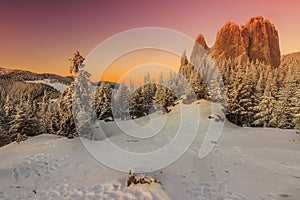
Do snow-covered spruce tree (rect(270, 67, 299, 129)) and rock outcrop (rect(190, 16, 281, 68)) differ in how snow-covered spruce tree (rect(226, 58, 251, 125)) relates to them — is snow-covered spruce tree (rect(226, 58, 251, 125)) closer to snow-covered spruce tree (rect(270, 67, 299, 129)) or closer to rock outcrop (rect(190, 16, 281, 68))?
snow-covered spruce tree (rect(270, 67, 299, 129))

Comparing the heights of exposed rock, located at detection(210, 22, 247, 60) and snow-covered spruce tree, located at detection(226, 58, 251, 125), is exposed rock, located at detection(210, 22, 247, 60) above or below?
above

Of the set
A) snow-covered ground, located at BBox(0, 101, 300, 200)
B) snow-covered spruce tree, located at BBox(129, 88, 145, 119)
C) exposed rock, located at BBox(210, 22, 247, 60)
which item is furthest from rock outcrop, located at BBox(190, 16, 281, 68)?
snow-covered ground, located at BBox(0, 101, 300, 200)

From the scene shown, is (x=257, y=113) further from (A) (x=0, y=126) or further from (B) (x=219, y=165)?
(A) (x=0, y=126)

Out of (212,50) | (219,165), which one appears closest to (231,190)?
(219,165)

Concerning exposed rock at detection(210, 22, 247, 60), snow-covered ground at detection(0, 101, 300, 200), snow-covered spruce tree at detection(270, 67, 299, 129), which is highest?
exposed rock at detection(210, 22, 247, 60)

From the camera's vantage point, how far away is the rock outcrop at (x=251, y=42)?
96.6 m

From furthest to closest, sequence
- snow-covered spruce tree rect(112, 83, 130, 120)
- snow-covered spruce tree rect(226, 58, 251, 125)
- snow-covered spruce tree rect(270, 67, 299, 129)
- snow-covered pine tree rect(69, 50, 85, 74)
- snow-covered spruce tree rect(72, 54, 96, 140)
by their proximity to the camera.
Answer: snow-covered spruce tree rect(112, 83, 130, 120)
snow-covered spruce tree rect(226, 58, 251, 125)
snow-covered spruce tree rect(270, 67, 299, 129)
snow-covered pine tree rect(69, 50, 85, 74)
snow-covered spruce tree rect(72, 54, 96, 140)

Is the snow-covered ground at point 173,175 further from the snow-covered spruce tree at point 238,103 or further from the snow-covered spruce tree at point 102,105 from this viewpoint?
the snow-covered spruce tree at point 102,105

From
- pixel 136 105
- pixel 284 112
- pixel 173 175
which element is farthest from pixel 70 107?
pixel 284 112

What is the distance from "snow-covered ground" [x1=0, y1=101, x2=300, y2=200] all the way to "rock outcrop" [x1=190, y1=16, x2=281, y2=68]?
85700mm

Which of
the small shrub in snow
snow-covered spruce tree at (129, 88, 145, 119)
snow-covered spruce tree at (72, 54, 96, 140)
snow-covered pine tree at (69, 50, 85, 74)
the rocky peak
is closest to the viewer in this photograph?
the small shrub in snow

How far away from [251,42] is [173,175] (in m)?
105

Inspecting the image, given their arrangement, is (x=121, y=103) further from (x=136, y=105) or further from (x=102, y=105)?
(x=102, y=105)

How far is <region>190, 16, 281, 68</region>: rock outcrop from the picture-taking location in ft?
317
